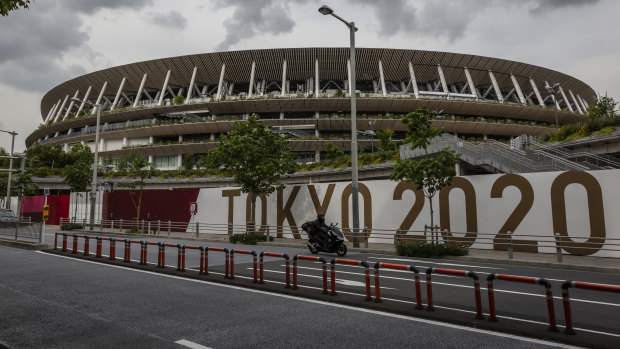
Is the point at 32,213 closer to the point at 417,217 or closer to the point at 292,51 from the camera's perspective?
the point at 292,51

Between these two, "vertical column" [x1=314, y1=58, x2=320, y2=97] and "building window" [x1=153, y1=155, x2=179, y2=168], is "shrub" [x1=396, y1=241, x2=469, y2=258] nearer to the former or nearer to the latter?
"vertical column" [x1=314, y1=58, x2=320, y2=97]

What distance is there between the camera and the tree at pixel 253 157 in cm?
2364

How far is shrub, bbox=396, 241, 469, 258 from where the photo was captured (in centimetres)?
1517

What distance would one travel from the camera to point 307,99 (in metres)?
52.8

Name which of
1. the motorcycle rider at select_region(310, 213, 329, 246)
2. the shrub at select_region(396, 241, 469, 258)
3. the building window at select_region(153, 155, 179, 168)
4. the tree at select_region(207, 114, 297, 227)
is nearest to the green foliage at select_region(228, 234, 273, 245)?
the tree at select_region(207, 114, 297, 227)

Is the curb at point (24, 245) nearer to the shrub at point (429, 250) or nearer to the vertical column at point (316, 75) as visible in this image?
the shrub at point (429, 250)

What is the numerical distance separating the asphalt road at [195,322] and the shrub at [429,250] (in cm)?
902

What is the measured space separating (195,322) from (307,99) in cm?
4859

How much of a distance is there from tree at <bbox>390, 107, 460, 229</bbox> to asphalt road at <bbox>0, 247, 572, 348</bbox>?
35.6 ft

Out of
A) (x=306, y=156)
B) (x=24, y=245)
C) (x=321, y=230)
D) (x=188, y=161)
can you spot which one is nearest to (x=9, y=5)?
(x=321, y=230)

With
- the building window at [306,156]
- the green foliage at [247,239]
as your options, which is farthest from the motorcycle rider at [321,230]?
the building window at [306,156]

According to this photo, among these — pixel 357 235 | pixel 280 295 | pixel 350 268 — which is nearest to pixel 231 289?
pixel 280 295

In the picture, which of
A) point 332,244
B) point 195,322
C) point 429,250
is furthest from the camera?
point 332,244

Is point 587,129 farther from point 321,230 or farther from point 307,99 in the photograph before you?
point 307,99
